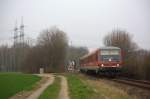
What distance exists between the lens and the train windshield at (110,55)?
41.9m

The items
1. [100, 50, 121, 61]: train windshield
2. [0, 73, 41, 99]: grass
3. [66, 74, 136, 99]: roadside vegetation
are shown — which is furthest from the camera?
[100, 50, 121, 61]: train windshield

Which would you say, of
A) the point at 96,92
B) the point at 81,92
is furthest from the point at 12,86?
the point at 96,92

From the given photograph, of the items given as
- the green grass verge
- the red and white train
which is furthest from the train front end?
the green grass verge

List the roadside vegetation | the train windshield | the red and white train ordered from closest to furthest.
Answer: the roadside vegetation, the red and white train, the train windshield

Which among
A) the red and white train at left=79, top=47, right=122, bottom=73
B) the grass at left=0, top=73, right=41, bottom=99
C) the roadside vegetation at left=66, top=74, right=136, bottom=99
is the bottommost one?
the roadside vegetation at left=66, top=74, right=136, bottom=99

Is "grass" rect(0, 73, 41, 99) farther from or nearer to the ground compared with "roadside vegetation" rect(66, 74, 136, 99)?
farther from the ground

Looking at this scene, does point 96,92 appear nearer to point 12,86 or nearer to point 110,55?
point 12,86

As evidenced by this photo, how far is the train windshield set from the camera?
4191cm

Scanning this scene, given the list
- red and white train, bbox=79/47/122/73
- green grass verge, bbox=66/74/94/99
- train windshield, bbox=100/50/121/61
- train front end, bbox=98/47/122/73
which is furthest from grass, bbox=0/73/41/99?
train windshield, bbox=100/50/121/61

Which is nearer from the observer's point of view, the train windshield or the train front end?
the train front end

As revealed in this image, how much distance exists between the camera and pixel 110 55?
42125mm

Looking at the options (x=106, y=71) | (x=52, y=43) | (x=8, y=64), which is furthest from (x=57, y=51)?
(x=106, y=71)

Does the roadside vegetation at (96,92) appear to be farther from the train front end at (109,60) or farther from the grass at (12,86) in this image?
the train front end at (109,60)

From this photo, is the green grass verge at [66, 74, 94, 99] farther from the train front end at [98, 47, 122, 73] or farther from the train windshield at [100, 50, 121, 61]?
the train windshield at [100, 50, 121, 61]
